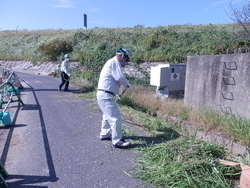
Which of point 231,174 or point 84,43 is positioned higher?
point 84,43

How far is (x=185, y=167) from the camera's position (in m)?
3.54

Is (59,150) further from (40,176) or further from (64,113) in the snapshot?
(64,113)

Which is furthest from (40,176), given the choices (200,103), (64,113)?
(200,103)

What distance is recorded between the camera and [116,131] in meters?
4.59

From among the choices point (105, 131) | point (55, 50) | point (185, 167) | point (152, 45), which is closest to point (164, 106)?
point (105, 131)

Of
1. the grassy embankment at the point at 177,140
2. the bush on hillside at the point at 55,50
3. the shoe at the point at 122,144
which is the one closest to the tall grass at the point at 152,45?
the grassy embankment at the point at 177,140

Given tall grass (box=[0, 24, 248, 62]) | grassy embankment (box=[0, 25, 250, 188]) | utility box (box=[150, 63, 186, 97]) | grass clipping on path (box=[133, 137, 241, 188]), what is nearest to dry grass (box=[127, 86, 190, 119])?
grassy embankment (box=[0, 25, 250, 188])

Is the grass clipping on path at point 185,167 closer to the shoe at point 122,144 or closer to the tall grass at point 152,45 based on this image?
the shoe at point 122,144

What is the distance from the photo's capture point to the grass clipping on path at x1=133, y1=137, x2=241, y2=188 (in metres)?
3.33

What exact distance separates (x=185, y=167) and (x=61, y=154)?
2.33 metres

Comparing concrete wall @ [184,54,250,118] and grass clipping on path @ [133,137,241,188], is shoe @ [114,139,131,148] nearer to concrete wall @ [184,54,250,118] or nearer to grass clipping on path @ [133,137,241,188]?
grass clipping on path @ [133,137,241,188]

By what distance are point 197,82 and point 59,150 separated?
487 cm

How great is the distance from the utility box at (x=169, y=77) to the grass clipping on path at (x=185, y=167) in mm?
4786

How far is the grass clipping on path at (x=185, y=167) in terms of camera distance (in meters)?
3.33
